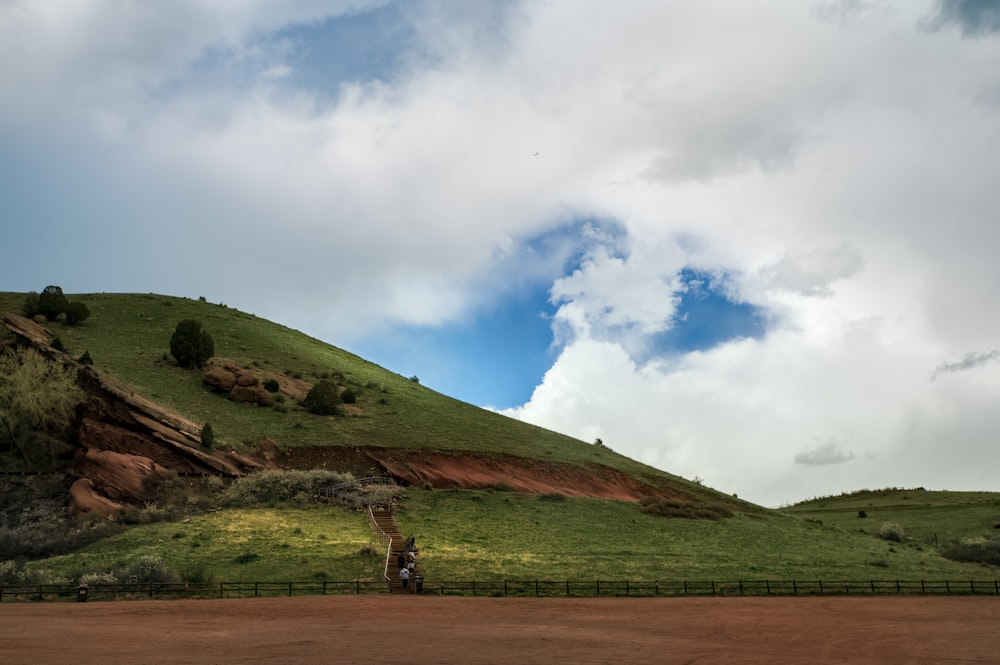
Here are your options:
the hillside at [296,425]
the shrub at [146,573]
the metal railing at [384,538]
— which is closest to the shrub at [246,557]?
the shrub at [146,573]

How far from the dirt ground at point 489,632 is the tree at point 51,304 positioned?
61.3 m

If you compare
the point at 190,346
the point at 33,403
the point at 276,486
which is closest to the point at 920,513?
the point at 276,486

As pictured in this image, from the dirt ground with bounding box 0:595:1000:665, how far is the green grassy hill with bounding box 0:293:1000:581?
247 inches

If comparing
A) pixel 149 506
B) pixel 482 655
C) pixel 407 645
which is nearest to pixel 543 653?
pixel 482 655

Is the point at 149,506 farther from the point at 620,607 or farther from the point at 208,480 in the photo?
the point at 620,607

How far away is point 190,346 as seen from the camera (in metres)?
72.4

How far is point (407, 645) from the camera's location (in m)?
21.7

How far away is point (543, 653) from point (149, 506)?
108 feet

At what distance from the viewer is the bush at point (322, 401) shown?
6638cm

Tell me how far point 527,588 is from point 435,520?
44.8 feet

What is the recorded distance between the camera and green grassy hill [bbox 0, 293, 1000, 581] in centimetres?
3841

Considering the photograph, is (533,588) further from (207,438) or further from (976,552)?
(976,552)

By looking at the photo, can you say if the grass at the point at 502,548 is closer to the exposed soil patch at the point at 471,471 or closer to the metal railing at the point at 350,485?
the metal railing at the point at 350,485

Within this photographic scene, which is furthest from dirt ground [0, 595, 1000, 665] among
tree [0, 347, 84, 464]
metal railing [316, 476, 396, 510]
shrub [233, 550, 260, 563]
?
tree [0, 347, 84, 464]
